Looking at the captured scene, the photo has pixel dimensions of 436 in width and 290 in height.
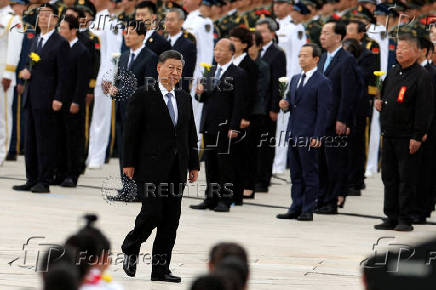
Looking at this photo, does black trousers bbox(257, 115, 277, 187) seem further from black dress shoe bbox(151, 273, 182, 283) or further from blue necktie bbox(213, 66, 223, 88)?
black dress shoe bbox(151, 273, 182, 283)

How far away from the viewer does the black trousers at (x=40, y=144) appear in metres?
13.7

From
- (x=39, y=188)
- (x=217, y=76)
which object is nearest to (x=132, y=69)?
(x=217, y=76)

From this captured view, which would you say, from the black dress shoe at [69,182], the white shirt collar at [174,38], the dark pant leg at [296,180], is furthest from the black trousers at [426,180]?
the black dress shoe at [69,182]

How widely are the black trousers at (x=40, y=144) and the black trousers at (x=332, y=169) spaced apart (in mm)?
3221

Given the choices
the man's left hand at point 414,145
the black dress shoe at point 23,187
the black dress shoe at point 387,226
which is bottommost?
the black dress shoe at point 23,187

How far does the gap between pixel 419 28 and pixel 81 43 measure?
4804 millimetres

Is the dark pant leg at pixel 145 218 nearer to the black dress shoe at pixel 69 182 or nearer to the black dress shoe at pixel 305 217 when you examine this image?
the black dress shoe at pixel 305 217

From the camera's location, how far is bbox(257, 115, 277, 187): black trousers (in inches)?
584

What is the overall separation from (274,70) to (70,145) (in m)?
2.76

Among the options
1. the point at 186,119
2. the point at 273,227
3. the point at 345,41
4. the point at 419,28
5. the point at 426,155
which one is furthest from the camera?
the point at 419,28

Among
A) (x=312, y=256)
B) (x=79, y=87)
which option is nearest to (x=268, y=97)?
(x=79, y=87)

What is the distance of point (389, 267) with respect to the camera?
438cm

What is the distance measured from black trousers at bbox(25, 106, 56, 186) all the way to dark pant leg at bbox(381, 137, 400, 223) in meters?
4.17

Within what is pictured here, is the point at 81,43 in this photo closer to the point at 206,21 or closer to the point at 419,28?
the point at 206,21
